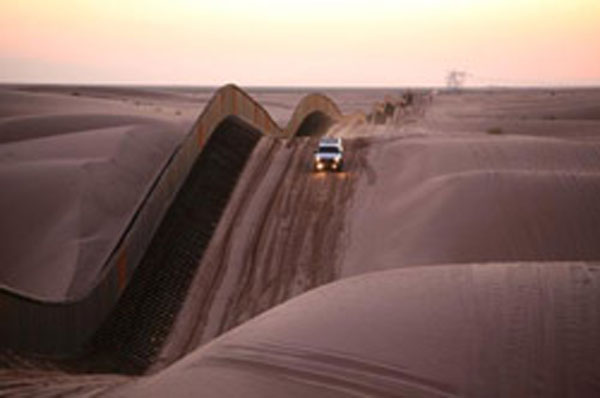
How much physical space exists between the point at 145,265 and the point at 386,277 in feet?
26.1

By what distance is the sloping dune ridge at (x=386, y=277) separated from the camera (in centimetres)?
714

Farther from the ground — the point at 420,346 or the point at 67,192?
the point at 67,192

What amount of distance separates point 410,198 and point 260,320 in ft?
38.3

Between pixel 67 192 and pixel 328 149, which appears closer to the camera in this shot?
pixel 67 192

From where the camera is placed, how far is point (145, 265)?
16703 millimetres

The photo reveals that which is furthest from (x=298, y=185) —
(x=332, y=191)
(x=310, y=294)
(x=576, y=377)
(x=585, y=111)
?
(x=585, y=111)

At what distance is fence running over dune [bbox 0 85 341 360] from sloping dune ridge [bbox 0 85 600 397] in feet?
1.93

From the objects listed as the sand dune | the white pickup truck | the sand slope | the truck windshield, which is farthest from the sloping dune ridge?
the truck windshield

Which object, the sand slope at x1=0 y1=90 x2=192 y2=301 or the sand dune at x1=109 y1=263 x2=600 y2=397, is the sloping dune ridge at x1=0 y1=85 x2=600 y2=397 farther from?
the sand slope at x1=0 y1=90 x2=192 y2=301

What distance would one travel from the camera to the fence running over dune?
39.4ft

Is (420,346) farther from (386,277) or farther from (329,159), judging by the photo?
(329,159)

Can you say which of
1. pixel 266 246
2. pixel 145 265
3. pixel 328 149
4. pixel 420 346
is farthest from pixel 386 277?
pixel 328 149

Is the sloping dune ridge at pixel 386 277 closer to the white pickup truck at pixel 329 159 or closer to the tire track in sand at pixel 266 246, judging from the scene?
the tire track in sand at pixel 266 246

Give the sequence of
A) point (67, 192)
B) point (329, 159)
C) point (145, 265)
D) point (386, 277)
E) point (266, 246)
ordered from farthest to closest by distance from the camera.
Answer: point (329, 159) < point (67, 192) < point (266, 246) < point (145, 265) < point (386, 277)
